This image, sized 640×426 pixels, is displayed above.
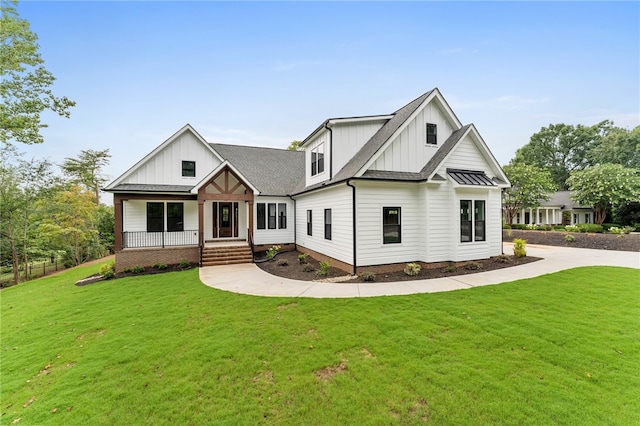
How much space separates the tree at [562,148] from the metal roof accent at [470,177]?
43.1 meters

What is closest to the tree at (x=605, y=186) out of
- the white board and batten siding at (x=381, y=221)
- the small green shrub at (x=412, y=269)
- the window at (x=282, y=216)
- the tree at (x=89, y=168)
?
the white board and batten siding at (x=381, y=221)

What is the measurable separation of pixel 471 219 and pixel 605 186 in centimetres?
2273

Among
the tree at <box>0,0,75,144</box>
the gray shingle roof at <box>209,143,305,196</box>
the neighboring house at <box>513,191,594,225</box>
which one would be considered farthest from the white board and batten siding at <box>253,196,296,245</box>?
the neighboring house at <box>513,191,594,225</box>

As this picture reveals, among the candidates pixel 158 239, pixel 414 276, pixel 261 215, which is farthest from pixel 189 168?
pixel 414 276

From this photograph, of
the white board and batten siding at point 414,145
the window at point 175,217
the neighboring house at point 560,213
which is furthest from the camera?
the neighboring house at point 560,213

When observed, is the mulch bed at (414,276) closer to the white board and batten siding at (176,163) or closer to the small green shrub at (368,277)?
the small green shrub at (368,277)

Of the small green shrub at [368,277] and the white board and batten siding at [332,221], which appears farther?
the white board and batten siding at [332,221]

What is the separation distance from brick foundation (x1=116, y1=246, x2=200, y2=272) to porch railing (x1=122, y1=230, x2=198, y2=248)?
0.73 m

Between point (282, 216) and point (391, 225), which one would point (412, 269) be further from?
point (282, 216)

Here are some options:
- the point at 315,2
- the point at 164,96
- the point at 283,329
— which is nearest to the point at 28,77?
the point at 164,96

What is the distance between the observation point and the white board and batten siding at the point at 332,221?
10.5m

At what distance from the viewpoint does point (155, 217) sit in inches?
561

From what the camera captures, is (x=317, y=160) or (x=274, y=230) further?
(x=274, y=230)

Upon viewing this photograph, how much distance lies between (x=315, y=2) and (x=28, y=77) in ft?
52.3
